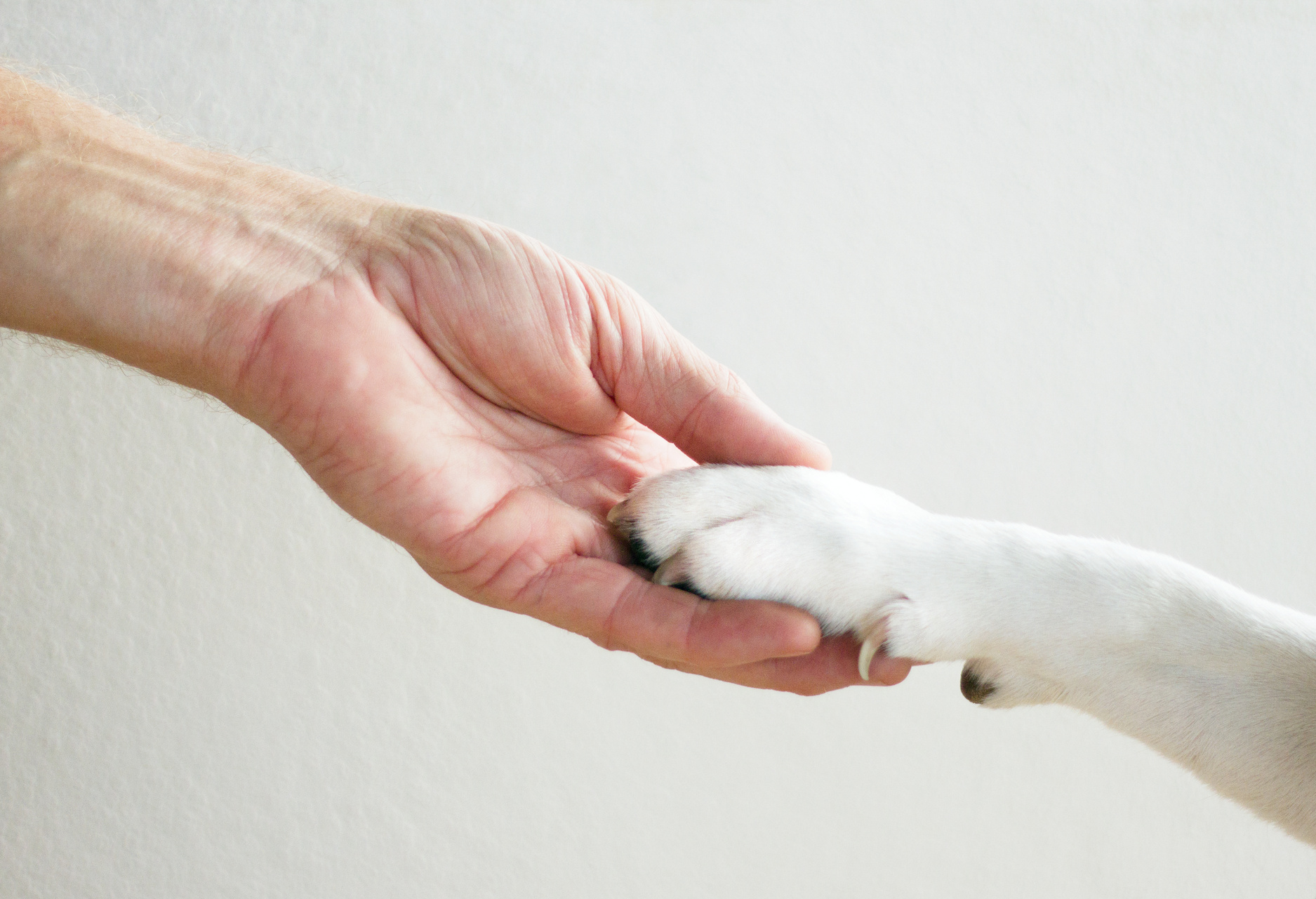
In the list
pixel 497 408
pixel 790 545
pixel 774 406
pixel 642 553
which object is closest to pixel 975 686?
pixel 790 545

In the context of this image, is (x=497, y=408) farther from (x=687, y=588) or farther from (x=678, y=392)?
(x=687, y=588)

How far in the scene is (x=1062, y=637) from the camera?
981 millimetres

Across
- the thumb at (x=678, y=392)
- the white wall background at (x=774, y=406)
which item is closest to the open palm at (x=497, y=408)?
the thumb at (x=678, y=392)

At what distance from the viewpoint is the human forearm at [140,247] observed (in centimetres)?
113

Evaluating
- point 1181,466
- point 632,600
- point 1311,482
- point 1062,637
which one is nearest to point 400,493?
point 632,600

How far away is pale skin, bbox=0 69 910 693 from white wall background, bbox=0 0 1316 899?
80 cm

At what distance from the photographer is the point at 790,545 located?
97 centimetres

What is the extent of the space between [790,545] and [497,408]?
47 centimetres

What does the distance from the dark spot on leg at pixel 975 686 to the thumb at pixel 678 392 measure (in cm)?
27

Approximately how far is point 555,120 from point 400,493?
1134mm

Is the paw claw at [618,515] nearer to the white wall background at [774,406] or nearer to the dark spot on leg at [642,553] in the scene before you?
the dark spot on leg at [642,553]

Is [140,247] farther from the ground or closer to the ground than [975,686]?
farther from the ground

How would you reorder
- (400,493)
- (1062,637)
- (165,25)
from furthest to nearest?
(165,25)
(400,493)
(1062,637)

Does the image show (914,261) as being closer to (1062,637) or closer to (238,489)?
(1062,637)
